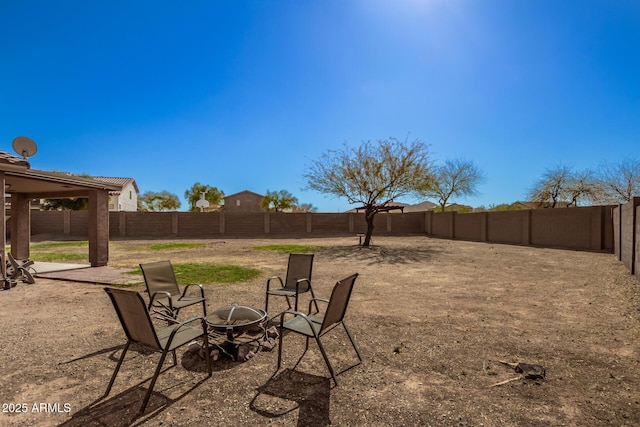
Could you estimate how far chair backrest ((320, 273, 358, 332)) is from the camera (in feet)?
10.2

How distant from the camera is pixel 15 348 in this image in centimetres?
388

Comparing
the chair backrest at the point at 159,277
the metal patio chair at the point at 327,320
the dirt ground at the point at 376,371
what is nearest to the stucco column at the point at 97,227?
the dirt ground at the point at 376,371

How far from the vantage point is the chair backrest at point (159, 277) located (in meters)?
4.63

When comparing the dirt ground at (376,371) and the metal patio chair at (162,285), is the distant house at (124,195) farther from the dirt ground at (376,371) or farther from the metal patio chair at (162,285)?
the metal patio chair at (162,285)

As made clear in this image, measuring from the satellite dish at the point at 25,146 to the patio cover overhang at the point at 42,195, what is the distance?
2.46 ft

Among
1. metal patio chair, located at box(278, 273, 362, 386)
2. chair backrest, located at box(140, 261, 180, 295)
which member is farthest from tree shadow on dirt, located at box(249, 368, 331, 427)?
chair backrest, located at box(140, 261, 180, 295)

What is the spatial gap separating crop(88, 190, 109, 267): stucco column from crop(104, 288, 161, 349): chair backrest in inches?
328

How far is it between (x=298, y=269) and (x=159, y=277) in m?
1.98

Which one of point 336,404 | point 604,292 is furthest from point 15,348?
point 604,292

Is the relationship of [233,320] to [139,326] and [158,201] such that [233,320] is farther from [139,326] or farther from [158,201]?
[158,201]

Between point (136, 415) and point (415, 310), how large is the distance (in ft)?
13.6

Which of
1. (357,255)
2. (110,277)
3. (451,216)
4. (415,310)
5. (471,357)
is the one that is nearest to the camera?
(471,357)

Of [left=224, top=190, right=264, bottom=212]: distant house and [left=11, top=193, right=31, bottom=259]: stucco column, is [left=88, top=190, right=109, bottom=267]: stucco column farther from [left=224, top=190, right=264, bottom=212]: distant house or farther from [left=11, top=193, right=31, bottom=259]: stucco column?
[left=224, top=190, right=264, bottom=212]: distant house

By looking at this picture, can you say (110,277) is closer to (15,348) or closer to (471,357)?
(15,348)
